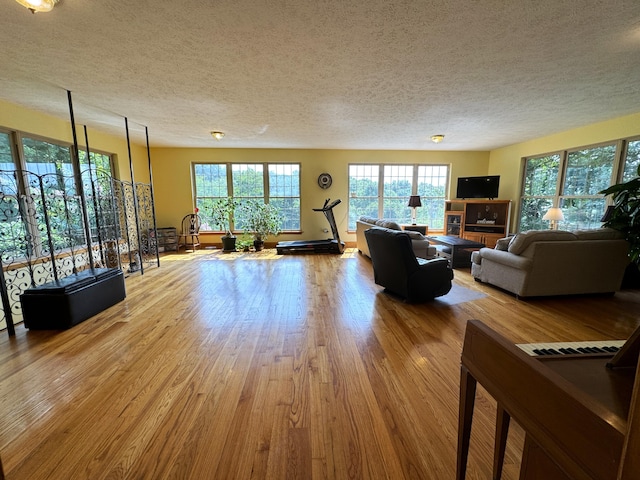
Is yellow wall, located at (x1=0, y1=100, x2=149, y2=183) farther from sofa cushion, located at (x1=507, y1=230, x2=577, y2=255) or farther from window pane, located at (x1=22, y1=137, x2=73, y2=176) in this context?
sofa cushion, located at (x1=507, y1=230, x2=577, y2=255)

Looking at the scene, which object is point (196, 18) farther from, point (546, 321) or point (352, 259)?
point (352, 259)

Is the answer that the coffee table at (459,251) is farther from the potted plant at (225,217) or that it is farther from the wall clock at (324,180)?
the potted plant at (225,217)

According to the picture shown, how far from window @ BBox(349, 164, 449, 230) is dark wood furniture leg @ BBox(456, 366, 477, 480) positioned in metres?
6.38

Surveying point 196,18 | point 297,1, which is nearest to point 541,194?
point 297,1

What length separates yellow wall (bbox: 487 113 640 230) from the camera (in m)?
4.21

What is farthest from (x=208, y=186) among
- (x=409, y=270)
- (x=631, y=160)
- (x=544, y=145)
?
(x=631, y=160)

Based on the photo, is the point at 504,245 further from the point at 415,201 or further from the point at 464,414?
the point at 464,414

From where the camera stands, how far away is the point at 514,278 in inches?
135

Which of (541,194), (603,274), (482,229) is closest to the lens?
(603,274)

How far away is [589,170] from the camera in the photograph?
15.7 feet

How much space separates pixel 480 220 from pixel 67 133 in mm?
8798

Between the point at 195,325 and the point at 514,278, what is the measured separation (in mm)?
3909

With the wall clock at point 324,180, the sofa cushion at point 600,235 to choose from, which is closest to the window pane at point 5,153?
the wall clock at point 324,180

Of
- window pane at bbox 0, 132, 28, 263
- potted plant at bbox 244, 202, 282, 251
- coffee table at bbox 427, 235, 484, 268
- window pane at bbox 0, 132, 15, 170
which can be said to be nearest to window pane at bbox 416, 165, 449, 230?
coffee table at bbox 427, 235, 484, 268
